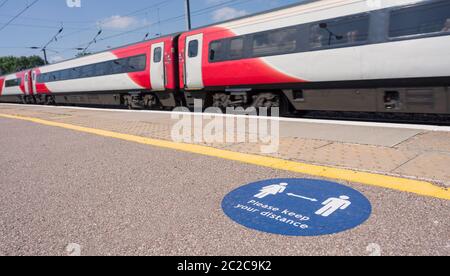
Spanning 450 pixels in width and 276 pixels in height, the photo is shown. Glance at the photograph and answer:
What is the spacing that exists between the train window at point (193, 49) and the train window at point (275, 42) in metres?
2.53

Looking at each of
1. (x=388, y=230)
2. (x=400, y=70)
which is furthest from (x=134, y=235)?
(x=400, y=70)

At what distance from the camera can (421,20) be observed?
20.9 feet

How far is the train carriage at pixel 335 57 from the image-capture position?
6418 mm

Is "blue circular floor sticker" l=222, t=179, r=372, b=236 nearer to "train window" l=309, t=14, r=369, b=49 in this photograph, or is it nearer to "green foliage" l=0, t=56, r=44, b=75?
"train window" l=309, t=14, r=369, b=49

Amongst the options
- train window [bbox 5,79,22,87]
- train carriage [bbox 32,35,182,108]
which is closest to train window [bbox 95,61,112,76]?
train carriage [bbox 32,35,182,108]

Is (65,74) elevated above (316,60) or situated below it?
above

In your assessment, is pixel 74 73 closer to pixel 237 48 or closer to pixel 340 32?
pixel 237 48

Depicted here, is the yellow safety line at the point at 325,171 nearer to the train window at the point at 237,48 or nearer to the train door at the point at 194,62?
the train window at the point at 237,48

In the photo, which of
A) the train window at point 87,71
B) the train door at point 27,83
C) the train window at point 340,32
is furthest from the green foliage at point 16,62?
the train window at point 340,32

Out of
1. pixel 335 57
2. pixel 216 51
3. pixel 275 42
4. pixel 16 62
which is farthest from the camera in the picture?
pixel 16 62

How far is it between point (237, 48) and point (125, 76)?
7.06 meters

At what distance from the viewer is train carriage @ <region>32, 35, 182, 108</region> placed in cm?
1278

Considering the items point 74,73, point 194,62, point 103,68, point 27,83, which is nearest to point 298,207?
point 194,62
